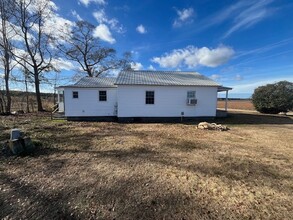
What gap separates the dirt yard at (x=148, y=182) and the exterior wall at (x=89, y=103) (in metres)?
6.25

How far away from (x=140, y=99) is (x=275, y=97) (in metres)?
13.8

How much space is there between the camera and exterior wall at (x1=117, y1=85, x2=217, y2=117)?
1102cm

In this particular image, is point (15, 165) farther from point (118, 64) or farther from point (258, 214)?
point (118, 64)

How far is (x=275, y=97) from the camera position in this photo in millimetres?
15367

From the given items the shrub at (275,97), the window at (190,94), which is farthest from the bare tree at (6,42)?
the shrub at (275,97)

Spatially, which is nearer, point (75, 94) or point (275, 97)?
point (75, 94)

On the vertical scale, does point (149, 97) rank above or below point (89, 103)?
above

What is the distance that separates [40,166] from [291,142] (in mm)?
9084

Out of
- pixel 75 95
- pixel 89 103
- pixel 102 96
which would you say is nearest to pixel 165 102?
pixel 102 96

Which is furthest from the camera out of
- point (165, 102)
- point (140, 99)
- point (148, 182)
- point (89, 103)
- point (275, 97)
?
point (275, 97)

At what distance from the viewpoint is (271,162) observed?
14.5 feet

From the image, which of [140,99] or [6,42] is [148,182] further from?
[6,42]

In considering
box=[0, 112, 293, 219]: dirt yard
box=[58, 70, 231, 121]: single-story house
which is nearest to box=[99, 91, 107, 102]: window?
box=[58, 70, 231, 121]: single-story house

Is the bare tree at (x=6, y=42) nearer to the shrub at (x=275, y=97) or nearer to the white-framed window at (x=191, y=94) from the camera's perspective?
the white-framed window at (x=191, y=94)
